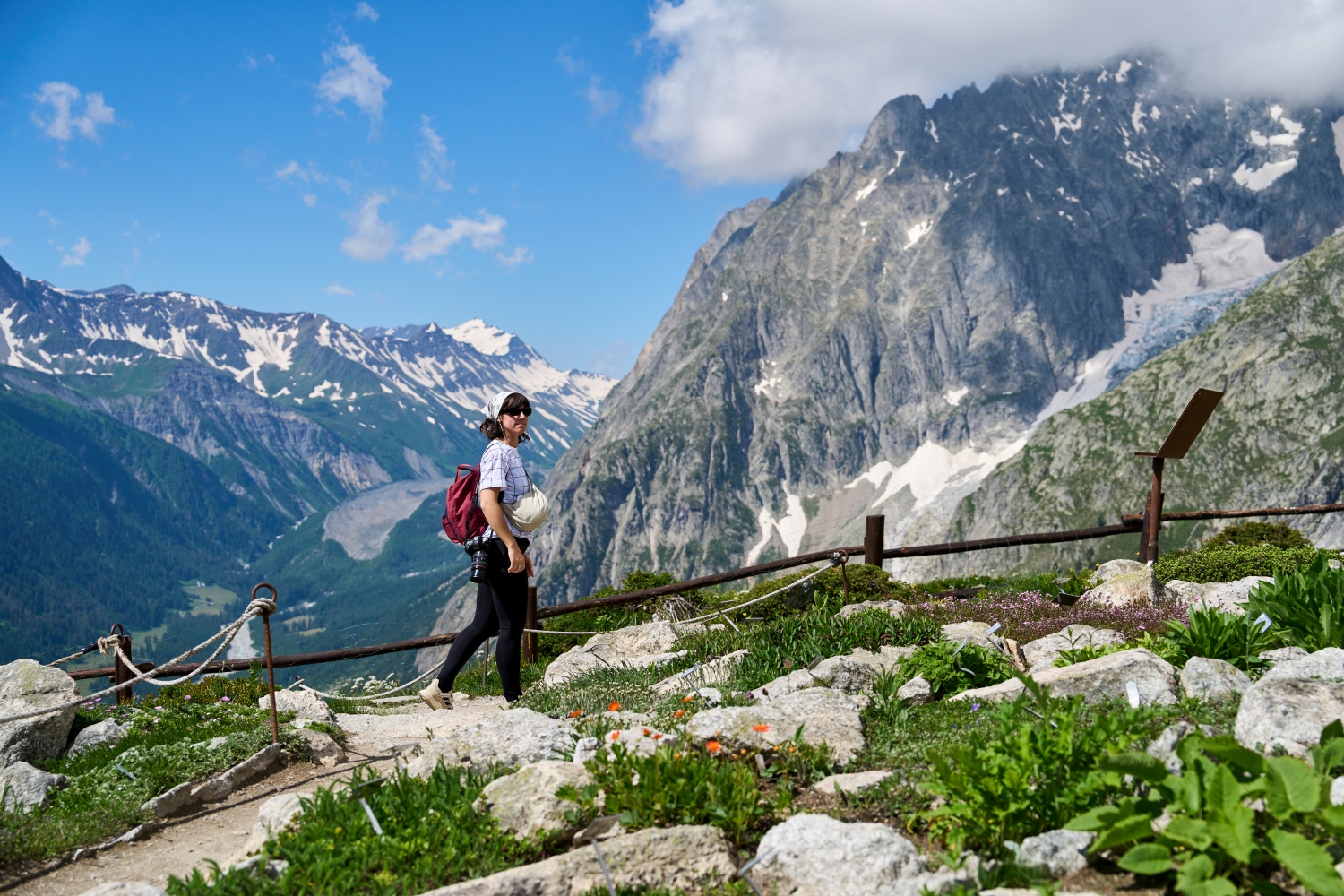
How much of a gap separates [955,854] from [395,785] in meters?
3.68

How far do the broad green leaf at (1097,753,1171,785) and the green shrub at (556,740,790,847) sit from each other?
77.9 inches

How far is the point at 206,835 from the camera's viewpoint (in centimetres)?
681

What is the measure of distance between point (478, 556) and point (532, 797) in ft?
13.9

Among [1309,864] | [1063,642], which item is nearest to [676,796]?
[1309,864]

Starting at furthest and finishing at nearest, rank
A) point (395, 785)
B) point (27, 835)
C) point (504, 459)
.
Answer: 1. point (504, 459)
2. point (27, 835)
3. point (395, 785)

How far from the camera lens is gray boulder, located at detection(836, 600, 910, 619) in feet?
35.9

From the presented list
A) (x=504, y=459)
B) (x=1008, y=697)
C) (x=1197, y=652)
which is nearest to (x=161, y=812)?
(x=504, y=459)

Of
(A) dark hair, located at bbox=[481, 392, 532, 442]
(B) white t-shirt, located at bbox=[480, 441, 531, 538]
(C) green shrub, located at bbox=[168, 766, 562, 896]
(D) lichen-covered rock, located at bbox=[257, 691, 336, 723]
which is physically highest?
(A) dark hair, located at bbox=[481, 392, 532, 442]

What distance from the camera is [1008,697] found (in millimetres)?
6379

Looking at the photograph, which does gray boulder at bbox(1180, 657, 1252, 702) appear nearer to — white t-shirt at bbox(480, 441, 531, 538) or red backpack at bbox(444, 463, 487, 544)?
white t-shirt at bbox(480, 441, 531, 538)

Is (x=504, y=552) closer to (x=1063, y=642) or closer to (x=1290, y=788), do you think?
(x=1063, y=642)

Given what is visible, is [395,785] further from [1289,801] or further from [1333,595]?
[1333,595]

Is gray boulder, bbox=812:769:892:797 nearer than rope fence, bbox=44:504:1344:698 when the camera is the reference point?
Yes

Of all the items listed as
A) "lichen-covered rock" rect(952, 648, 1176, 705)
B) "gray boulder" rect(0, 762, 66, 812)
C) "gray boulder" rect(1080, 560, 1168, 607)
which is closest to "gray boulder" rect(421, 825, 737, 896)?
"lichen-covered rock" rect(952, 648, 1176, 705)
